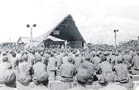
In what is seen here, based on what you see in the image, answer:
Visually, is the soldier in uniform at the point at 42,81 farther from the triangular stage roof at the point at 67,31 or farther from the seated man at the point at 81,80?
the triangular stage roof at the point at 67,31

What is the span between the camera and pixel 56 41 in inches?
1711

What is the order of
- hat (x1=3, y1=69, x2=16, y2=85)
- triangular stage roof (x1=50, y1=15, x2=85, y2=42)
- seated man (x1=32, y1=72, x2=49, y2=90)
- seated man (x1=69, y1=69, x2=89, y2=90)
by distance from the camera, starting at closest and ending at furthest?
hat (x1=3, y1=69, x2=16, y2=85)
seated man (x1=32, y1=72, x2=49, y2=90)
seated man (x1=69, y1=69, x2=89, y2=90)
triangular stage roof (x1=50, y1=15, x2=85, y2=42)

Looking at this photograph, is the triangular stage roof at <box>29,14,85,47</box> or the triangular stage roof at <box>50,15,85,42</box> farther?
the triangular stage roof at <box>50,15,85,42</box>

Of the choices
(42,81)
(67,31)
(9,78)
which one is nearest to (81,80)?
(42,81)

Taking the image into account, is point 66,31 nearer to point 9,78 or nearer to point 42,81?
point 42,81

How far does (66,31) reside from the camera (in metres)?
47.6

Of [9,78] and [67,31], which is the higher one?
[67,31]

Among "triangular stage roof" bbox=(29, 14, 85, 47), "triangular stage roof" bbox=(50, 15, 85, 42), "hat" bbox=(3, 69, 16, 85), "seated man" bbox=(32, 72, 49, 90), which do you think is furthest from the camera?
"triangular stage roof" bbox=(50, 15, 85, 42)

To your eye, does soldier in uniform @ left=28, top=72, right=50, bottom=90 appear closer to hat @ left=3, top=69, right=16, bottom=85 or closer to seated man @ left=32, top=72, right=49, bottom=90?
seated man @ left=32, top=72, right=49, bottom=90

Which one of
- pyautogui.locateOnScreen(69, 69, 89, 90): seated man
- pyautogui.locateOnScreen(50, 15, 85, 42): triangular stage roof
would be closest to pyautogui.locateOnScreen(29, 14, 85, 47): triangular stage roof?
pyautogui.locateOnScreen(50, 15, 85, 42): triangular stage roof

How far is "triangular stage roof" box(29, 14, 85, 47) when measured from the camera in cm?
4494

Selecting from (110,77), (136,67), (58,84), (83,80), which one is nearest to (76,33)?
(136,67)

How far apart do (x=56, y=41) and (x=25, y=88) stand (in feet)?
107

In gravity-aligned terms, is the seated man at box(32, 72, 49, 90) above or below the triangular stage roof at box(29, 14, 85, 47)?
below
